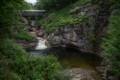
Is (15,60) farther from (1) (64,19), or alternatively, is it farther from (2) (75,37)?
(1) (64,19)

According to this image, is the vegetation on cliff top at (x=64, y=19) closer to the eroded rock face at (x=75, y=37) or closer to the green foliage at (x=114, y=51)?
the eroded rock face at (x=75, y=37)

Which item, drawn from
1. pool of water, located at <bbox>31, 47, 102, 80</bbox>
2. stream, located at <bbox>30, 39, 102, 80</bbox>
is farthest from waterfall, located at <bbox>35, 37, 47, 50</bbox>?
pool of water, located at <bbox>31, 47, 102, 80</bbox>

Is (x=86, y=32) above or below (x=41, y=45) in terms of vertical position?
above

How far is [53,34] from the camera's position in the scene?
43.1m

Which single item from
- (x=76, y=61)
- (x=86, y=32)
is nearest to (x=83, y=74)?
(x=76, y=61)

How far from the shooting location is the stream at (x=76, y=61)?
26.7 m

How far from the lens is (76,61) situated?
33.3 meters

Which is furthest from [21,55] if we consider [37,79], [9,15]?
[9,15]

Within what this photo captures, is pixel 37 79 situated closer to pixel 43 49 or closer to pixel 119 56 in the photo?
pixel 119 56

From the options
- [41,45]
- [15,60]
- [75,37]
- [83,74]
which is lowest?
[83,74]

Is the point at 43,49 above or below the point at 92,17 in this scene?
below

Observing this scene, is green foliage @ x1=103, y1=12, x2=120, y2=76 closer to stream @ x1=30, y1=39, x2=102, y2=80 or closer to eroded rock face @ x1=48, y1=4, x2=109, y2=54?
stream @ x1=30, y1=39, x2=102, y2=80

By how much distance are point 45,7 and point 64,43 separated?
19.1 metres

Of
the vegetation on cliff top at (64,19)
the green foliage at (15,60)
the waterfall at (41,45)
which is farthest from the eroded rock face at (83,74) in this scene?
the vegetation on cliff top at (64,19)
